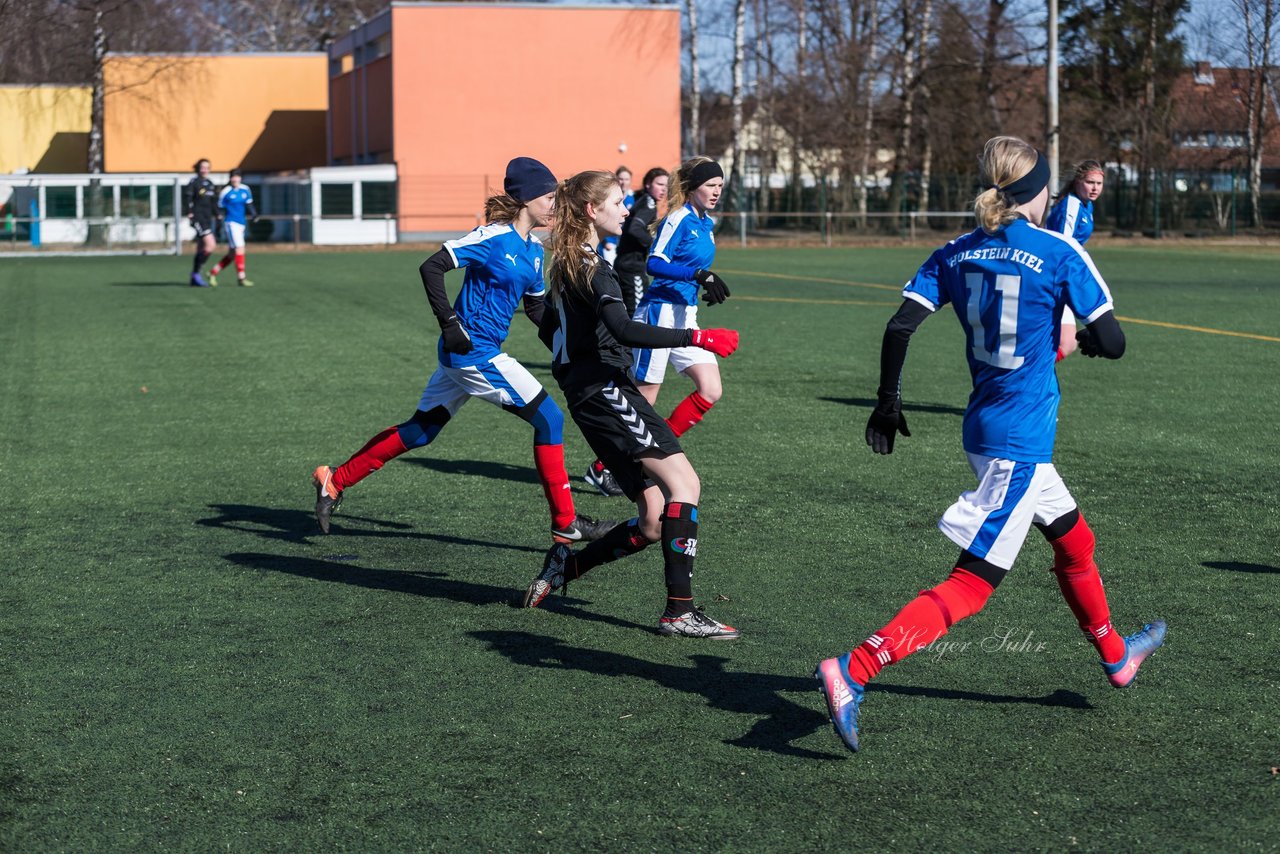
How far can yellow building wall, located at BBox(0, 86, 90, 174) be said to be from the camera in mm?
62406

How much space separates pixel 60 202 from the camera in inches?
1866

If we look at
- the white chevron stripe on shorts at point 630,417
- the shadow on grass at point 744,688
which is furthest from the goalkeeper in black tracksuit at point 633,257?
the shadow on grass at point 744,688

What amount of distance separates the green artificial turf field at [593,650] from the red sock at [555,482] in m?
0.31

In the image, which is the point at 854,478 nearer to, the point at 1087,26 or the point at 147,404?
the point at 147,404

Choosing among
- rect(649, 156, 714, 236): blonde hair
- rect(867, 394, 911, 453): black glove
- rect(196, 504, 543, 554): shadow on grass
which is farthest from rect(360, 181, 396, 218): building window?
rect(867, 394, 911, 453): black glove

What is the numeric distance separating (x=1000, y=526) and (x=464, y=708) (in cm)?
177

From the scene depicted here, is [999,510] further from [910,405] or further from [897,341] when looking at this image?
[910,405]

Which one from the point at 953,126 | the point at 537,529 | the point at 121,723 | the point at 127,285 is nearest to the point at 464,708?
the point at 121,723

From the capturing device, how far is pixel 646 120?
5150 centimetres

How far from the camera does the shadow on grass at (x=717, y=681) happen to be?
4.74m

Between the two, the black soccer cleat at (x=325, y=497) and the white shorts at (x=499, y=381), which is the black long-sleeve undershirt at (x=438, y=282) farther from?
the black soccer cleat at (x=325, y=497)

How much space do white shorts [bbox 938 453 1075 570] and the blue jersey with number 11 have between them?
0.04 metres

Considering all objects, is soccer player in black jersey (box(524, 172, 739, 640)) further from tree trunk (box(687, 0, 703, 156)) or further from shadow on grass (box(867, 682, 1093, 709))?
tree trunk (box(687, 0, 703, 156))

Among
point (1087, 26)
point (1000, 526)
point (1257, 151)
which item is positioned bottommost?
point (1000, 526)
